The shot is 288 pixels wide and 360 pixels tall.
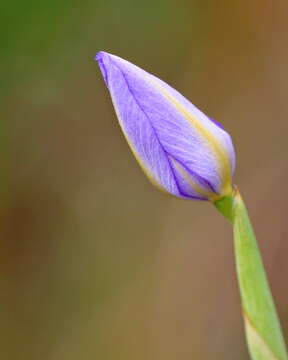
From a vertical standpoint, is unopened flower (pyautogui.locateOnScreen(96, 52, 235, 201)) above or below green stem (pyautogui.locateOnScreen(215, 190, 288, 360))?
above

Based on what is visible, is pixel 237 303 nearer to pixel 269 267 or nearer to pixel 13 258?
pixel 269 267

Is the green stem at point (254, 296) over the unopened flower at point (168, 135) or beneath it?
beneath

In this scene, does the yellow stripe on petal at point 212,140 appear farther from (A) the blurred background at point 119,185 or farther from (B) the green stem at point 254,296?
(A) the blurred background at point 119,185

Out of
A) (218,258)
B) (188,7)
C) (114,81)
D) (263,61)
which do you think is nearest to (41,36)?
(188,7)

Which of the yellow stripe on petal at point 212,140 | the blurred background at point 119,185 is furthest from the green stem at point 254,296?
the blurred background at point 119,185

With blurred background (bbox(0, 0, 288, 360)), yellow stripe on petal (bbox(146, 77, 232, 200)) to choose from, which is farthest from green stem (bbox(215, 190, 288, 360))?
blurred background (bbox(0, 0, 288, 360))

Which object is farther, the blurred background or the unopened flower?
the blurred background

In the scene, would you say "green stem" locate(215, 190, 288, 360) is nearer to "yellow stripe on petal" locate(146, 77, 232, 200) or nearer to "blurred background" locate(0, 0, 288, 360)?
"yellow stripe on petal" locate(146, 77, 232, 200)
